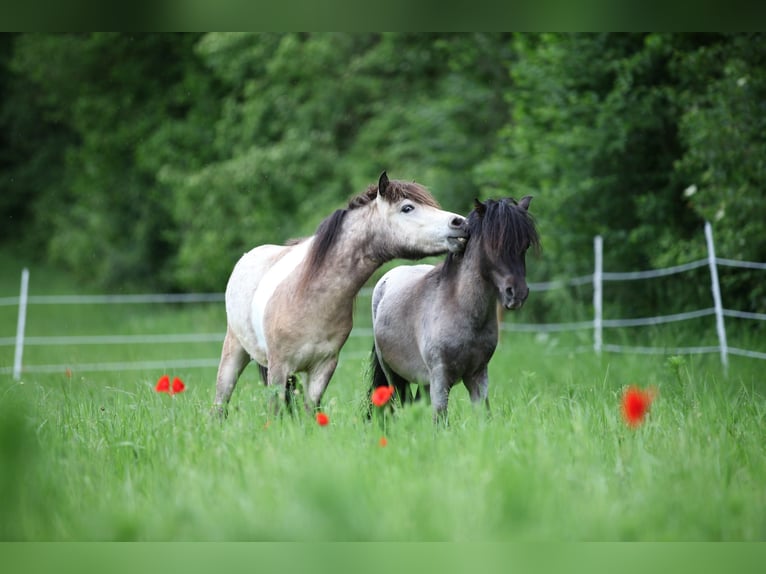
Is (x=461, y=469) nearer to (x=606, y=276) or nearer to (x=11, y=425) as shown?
(x=11, y=425)

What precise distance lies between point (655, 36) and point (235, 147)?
9197 millimetres

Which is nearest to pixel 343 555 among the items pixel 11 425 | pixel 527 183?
pixel 11 425

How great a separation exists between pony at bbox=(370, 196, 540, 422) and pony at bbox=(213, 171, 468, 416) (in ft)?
0.54

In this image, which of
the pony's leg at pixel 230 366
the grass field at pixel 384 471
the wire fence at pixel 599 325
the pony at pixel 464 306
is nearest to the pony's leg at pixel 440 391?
the pony at pixel 464 306

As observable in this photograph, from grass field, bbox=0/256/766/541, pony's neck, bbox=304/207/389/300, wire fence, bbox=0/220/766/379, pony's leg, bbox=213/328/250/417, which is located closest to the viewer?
grass field, bbox=0/256/766/541

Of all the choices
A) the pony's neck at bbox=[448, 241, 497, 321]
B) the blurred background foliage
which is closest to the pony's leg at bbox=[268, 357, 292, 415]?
the pony's neck at bbox=[448, 241, 497, 321]

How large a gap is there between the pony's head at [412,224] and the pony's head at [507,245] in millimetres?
136

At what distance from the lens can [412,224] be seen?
4.15m

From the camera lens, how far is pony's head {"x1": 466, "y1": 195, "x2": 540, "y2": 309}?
3932mm

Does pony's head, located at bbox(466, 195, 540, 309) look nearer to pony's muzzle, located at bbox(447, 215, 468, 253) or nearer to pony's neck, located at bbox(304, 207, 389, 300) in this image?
pony's muzzle, located at bbox(447, 215, 468, 253)

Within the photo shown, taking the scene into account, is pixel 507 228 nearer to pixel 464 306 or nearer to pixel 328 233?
pixel 464 306

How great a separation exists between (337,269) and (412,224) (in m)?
0.47

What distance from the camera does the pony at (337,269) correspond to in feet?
13.6

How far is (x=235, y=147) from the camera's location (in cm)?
1656
